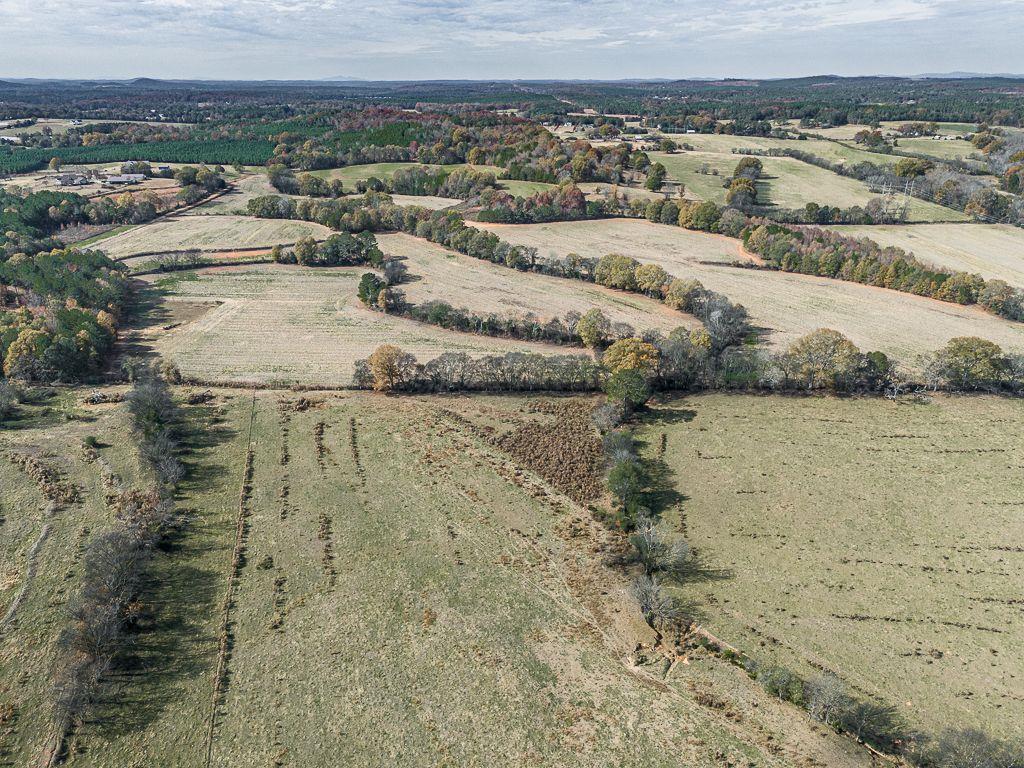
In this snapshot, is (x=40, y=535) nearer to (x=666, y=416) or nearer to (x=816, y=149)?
(x=666, y=416)

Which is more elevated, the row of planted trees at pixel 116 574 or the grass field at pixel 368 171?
the grass field at pixel 368 171

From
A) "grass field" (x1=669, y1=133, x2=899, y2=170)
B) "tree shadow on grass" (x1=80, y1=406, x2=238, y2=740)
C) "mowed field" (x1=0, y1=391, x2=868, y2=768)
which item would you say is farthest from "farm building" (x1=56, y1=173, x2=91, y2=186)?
"grass field" (x1=669, y1=133, x2=899, y2=170)

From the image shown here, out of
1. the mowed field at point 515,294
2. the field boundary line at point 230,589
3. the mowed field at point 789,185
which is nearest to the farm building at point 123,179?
the mowed field at point 515,294

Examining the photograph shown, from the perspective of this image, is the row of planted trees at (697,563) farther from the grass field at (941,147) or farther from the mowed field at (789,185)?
the grass field at (941,147)

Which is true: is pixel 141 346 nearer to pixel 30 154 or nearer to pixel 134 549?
pixel 134 549

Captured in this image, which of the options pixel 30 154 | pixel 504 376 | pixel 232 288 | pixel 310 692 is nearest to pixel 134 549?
pixel 310 692

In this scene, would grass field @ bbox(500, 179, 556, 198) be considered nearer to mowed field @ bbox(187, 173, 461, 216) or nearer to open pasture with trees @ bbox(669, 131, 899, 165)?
mowed field @ bbox(187, 173, 461, 216)

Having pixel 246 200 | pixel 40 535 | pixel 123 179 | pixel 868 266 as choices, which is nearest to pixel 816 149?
pixel 868 266
